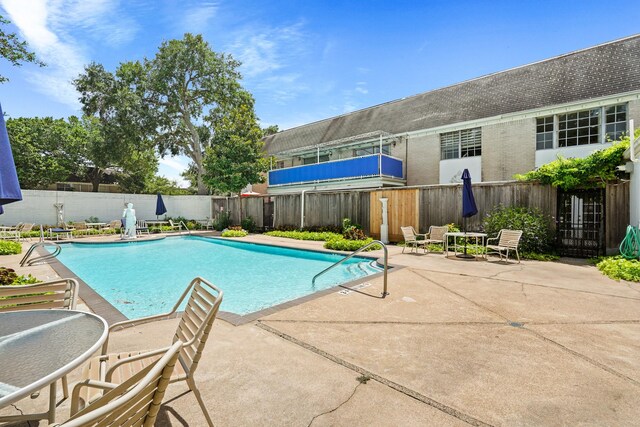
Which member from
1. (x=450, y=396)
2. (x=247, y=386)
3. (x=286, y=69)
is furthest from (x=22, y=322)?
(x=286, y=69)

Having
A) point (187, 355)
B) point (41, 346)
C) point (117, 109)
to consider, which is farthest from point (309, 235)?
point (117, 109)

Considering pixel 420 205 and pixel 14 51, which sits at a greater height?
pixel 14 51

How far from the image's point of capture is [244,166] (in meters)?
19.9

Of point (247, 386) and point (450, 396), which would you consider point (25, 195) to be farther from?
point (450, 396)

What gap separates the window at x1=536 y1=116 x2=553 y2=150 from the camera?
14259 millimetres

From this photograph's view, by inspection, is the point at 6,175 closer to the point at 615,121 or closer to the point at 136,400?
the point at 136,400

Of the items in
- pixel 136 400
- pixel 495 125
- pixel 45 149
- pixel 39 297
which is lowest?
pixel 39 297

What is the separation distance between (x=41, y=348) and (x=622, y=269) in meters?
10.3

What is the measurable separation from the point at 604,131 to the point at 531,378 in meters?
15.0

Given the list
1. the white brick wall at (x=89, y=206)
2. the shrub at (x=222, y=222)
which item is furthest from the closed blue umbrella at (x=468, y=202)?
the white brick wall at (x=89, y=206)

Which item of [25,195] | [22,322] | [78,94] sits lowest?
[22,322]

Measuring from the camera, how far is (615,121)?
42.0 feet

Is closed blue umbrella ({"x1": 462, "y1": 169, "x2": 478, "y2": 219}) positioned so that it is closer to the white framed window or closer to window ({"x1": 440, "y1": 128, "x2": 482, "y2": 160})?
the white framed window

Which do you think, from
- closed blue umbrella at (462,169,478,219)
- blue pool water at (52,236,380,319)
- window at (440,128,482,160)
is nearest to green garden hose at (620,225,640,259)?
closed blue umbrella at (462,169,478,219)
